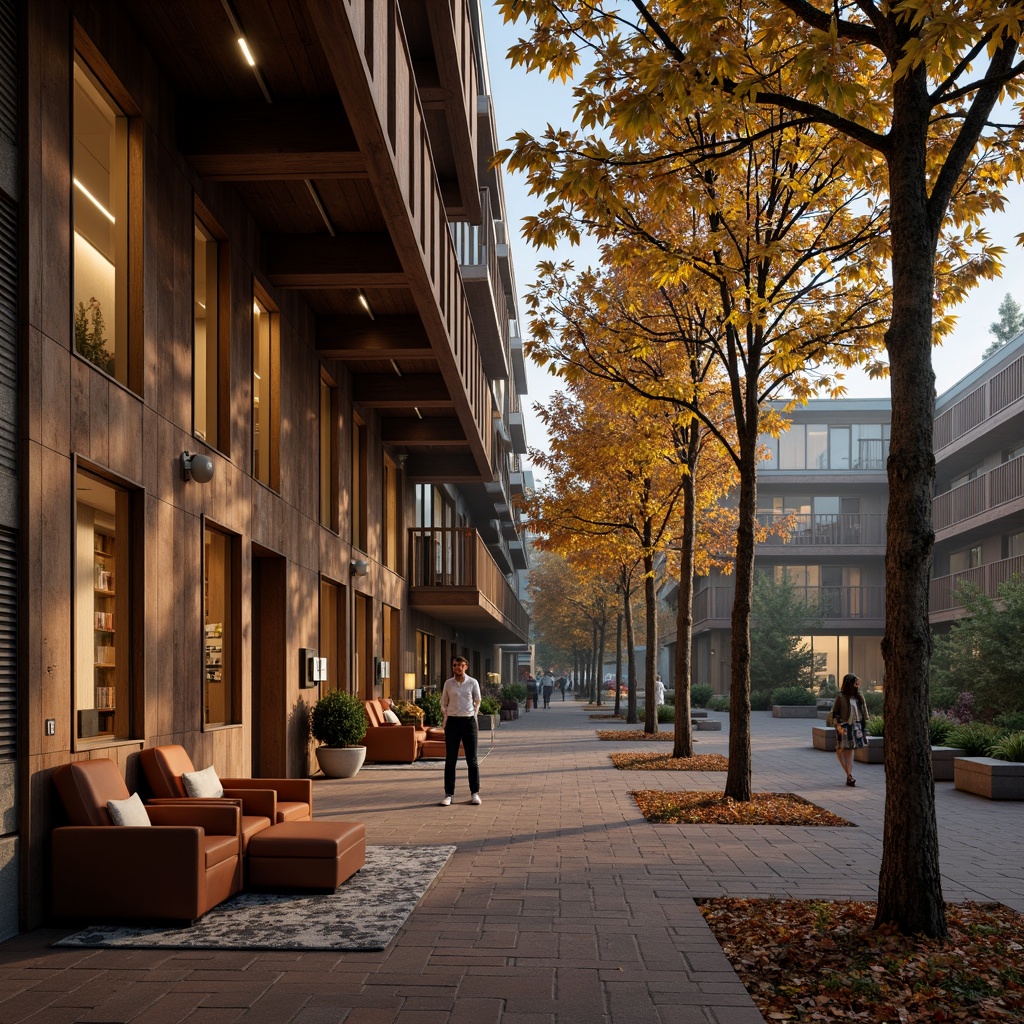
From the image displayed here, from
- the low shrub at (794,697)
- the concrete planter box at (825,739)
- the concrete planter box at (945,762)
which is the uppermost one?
the concrete planter box at (945,762)

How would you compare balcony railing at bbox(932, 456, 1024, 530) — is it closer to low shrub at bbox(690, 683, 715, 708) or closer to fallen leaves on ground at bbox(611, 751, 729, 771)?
low shrub at bbox(690, 683, 715, 708)

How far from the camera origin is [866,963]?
6484mm

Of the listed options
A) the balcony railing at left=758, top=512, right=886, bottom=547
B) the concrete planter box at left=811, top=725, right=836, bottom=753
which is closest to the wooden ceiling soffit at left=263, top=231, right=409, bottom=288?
the concrete planter box at left=811, top=725, right=836, bottom=753

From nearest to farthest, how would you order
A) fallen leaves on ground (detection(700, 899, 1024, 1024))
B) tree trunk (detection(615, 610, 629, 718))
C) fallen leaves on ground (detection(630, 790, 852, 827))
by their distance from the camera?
fallen leaves on ground (detection(700, 899, 1024, 1024))
fallen leaves on ground (detection(630, 790, 852, 827))
tree trunk (detection(615, 610, 629, 718))

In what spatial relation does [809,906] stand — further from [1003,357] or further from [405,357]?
[1003,357]

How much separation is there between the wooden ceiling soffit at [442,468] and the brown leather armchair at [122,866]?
18292mm

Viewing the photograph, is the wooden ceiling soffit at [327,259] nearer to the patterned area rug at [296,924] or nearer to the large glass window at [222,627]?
the large glass window at [222,627]

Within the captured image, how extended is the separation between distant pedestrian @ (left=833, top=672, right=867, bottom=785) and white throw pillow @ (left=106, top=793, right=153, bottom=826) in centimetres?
1151

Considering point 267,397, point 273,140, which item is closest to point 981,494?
point 267,397

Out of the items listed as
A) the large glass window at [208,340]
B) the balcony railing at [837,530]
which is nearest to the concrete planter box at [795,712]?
the balcony railing at [837,530]

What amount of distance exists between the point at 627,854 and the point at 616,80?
6.71 metres

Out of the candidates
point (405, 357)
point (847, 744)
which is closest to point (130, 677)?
point (405, 357)

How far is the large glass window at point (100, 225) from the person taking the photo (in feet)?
30.1

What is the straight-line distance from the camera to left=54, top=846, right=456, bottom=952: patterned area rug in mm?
7078
